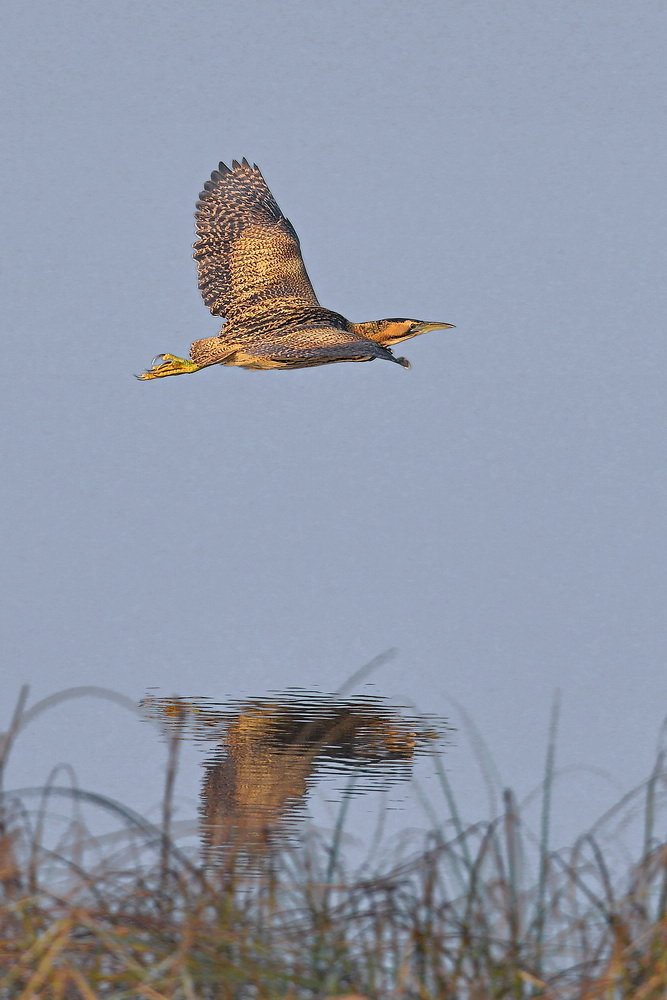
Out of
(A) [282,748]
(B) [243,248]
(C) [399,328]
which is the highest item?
(B) [243,248]

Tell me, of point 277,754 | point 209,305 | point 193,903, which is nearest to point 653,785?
point 193,903

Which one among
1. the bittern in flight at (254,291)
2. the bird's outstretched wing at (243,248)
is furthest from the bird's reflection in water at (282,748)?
the bird's outstretched wing at (243,248)

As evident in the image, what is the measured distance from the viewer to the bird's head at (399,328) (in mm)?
12609

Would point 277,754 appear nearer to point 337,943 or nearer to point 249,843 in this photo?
point 249,843

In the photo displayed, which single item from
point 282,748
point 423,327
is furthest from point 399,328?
point 282,748

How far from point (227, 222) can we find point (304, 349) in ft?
10.1

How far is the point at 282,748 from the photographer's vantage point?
25.2ft

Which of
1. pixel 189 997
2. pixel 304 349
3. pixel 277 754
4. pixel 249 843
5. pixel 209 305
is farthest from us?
pixel 209 305

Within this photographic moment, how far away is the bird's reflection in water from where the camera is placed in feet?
21.5

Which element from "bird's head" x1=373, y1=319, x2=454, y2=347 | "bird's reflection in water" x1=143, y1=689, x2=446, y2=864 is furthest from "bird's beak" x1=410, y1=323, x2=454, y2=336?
"bird's reflection in water" x1=143, y1=689, x2=446, y2=864

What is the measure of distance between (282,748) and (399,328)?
5.72 m

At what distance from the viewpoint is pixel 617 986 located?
3189mm

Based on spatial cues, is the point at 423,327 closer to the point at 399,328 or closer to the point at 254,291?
the point at 399,328

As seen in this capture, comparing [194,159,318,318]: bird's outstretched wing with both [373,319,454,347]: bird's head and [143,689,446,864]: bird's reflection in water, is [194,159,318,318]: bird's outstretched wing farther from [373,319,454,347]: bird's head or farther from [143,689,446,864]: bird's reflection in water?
[143,689,446,864]: bird's reflection in water
